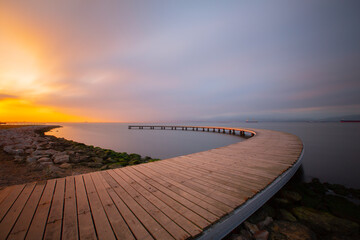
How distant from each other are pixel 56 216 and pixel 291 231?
12.9 ft

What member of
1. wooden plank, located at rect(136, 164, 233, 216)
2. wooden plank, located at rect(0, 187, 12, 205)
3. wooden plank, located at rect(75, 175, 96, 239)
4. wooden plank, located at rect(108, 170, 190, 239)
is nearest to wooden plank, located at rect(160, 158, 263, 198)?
wooden plank, located at rect(136, 164, 233, 216)

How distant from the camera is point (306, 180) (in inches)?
241

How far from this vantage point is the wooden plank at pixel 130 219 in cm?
165

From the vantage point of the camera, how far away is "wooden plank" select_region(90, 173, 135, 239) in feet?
5.45

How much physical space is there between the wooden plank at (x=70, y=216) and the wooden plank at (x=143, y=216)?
67 cm

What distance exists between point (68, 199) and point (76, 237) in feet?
3.54

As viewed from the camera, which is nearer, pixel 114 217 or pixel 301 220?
pixel 114 217

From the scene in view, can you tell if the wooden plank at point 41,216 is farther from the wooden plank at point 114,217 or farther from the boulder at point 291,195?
the boulder at point 291,195

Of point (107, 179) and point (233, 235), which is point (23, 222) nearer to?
point (107, 179)

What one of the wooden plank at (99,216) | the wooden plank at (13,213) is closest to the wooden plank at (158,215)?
the wooden plank at (99,216)

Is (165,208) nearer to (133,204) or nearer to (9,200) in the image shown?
(133,204)

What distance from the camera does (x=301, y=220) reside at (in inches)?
119

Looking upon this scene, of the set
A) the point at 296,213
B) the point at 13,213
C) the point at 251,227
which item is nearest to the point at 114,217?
the point at 13,213

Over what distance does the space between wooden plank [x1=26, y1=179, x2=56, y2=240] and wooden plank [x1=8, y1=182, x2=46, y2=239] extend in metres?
0.05
